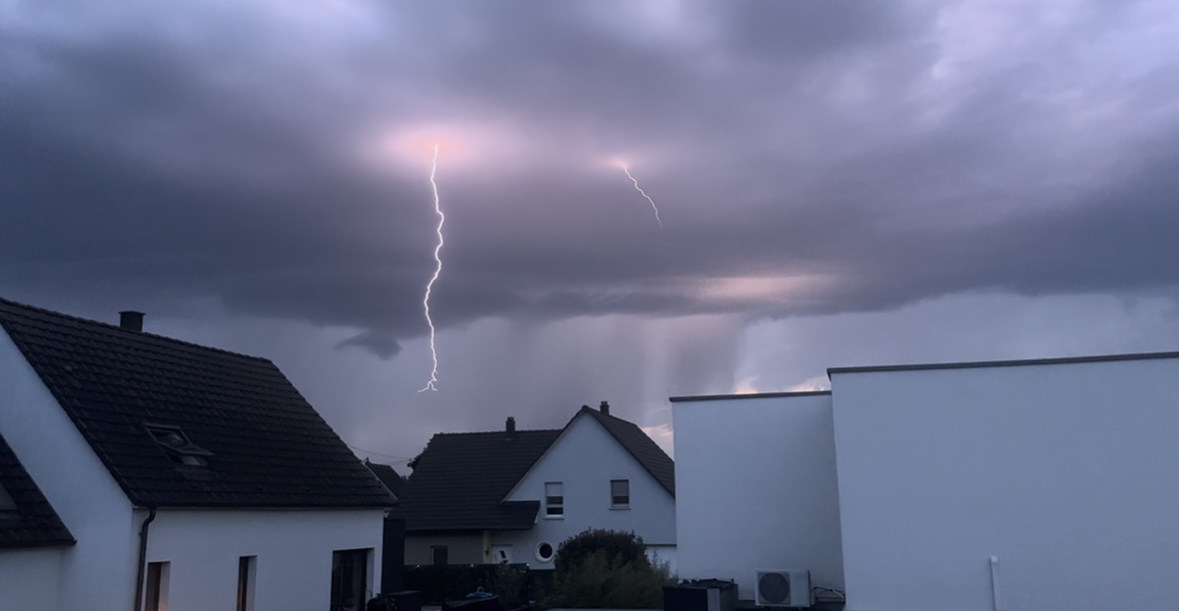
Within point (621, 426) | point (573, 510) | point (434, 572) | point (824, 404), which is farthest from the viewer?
point (621, 426)

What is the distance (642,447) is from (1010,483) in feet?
80.3

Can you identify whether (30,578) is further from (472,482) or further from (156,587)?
(472,482)

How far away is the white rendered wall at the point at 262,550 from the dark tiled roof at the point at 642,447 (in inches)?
597

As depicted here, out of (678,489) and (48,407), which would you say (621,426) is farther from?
(48,407)

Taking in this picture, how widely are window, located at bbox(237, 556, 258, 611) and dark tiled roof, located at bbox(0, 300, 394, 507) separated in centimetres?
100

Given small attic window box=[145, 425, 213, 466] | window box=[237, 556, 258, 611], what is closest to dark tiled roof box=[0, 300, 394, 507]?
small attic window box=[145, 425, 213, 466]

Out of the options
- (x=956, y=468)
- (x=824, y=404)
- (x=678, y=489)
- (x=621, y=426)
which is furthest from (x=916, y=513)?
(x=621, y=426)

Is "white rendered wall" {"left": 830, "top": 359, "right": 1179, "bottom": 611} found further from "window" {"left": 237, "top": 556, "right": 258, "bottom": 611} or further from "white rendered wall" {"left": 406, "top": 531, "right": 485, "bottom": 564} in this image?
"white rendered wall" {"left": 406, "top": 531, "right": 485, "bottom": 564}

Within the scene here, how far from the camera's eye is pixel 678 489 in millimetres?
18188

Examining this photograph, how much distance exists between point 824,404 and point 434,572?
15824mm

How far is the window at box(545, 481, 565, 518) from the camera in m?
35.4

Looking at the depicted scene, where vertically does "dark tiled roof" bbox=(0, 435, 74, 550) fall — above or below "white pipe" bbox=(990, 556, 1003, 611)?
above

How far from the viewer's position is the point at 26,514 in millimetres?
14094

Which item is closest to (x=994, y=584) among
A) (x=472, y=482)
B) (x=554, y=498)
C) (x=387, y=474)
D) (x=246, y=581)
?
(x=246, y=581)
